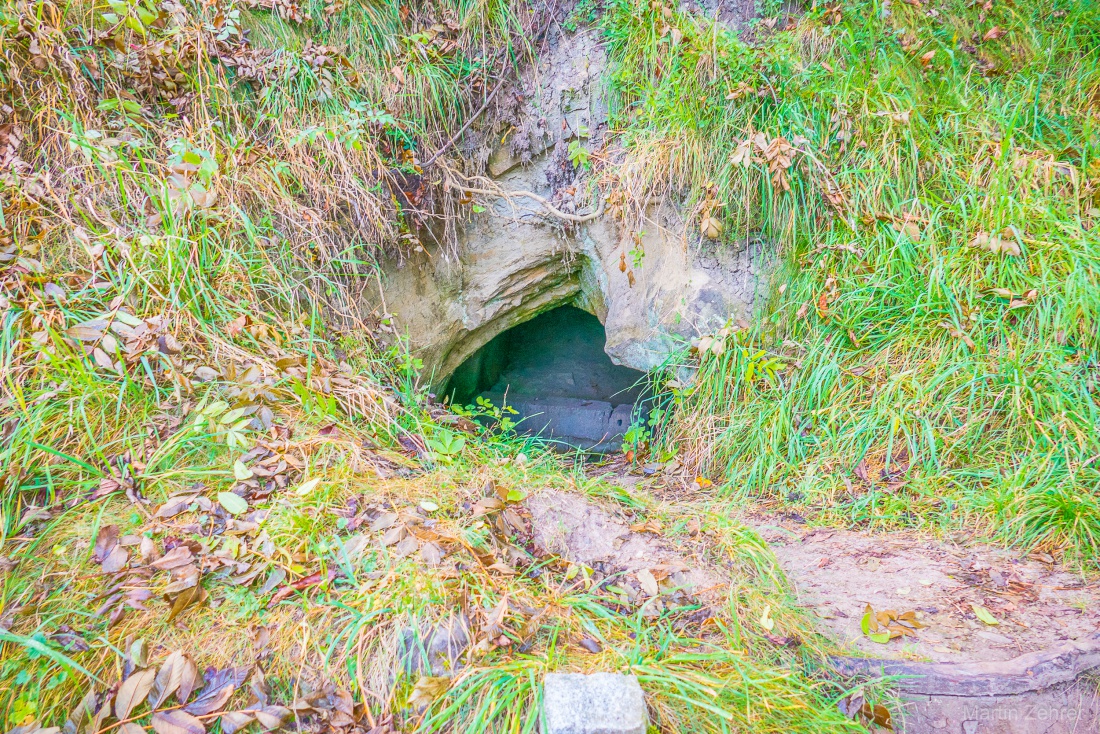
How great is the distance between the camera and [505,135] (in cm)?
342

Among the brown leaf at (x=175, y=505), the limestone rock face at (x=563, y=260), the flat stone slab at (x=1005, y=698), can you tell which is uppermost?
the limestone rock face at (x=563, y=260)

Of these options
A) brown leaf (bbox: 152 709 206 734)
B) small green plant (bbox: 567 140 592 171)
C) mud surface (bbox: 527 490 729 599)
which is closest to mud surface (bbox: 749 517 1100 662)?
mud surface (bbox: 527 490 729 599)

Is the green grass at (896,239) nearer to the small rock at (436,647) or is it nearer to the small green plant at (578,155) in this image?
the small green plant at (578,155)

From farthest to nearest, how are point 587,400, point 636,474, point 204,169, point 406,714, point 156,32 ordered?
point 587,400 < point 636,474 < point 156,32 < point 204,169 < point 406,714

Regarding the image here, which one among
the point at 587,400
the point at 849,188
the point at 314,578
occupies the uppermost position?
the point at 849,188

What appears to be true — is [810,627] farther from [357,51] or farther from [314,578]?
[357,51]

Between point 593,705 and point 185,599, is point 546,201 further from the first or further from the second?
point 593,705

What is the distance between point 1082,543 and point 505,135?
3.24 metres

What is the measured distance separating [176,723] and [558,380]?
4542mm

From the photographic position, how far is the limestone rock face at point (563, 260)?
313 cm

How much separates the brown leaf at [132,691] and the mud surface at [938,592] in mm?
1825

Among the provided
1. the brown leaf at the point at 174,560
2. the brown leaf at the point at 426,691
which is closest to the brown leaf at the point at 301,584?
the brown leaf at the point at 174,560

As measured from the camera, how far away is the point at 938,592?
1919mm

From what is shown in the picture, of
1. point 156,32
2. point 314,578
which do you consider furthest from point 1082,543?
point 156,32
